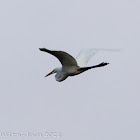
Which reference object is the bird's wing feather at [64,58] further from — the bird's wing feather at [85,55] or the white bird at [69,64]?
the bird's wing feather at [85,55]

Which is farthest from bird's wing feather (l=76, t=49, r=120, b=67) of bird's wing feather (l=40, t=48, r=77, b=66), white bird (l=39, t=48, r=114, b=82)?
bird's wing feather (l=40, t=48, r=77, b=66)

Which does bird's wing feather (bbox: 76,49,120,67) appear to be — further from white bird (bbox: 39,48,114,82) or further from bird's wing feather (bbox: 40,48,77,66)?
bird's wing feather (bbox: 40,48,77,66)

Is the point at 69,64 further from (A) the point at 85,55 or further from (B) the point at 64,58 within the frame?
(A) the point at 85,55

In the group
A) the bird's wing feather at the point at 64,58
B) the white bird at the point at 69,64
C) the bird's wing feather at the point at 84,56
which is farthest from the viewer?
the bird's wing feather at the point at 84,56

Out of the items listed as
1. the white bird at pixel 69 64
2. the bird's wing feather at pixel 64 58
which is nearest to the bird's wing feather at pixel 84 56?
the white bird at pixel 69 64

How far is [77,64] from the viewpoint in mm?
32000

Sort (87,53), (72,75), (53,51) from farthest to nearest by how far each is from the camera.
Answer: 1. (87,53)
2. (72,75)
3. (53,51)

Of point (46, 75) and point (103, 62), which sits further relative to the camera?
point (46, 75)

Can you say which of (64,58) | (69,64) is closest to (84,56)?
(69,64)

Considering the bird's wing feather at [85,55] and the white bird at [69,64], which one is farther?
the bird's wing feather at [85,55]

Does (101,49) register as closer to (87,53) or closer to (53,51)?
(87,53)

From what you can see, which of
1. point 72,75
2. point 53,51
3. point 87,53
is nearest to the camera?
point 53,51

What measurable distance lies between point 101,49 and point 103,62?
431 cm

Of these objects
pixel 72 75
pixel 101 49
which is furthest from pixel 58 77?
pixel 101 49
